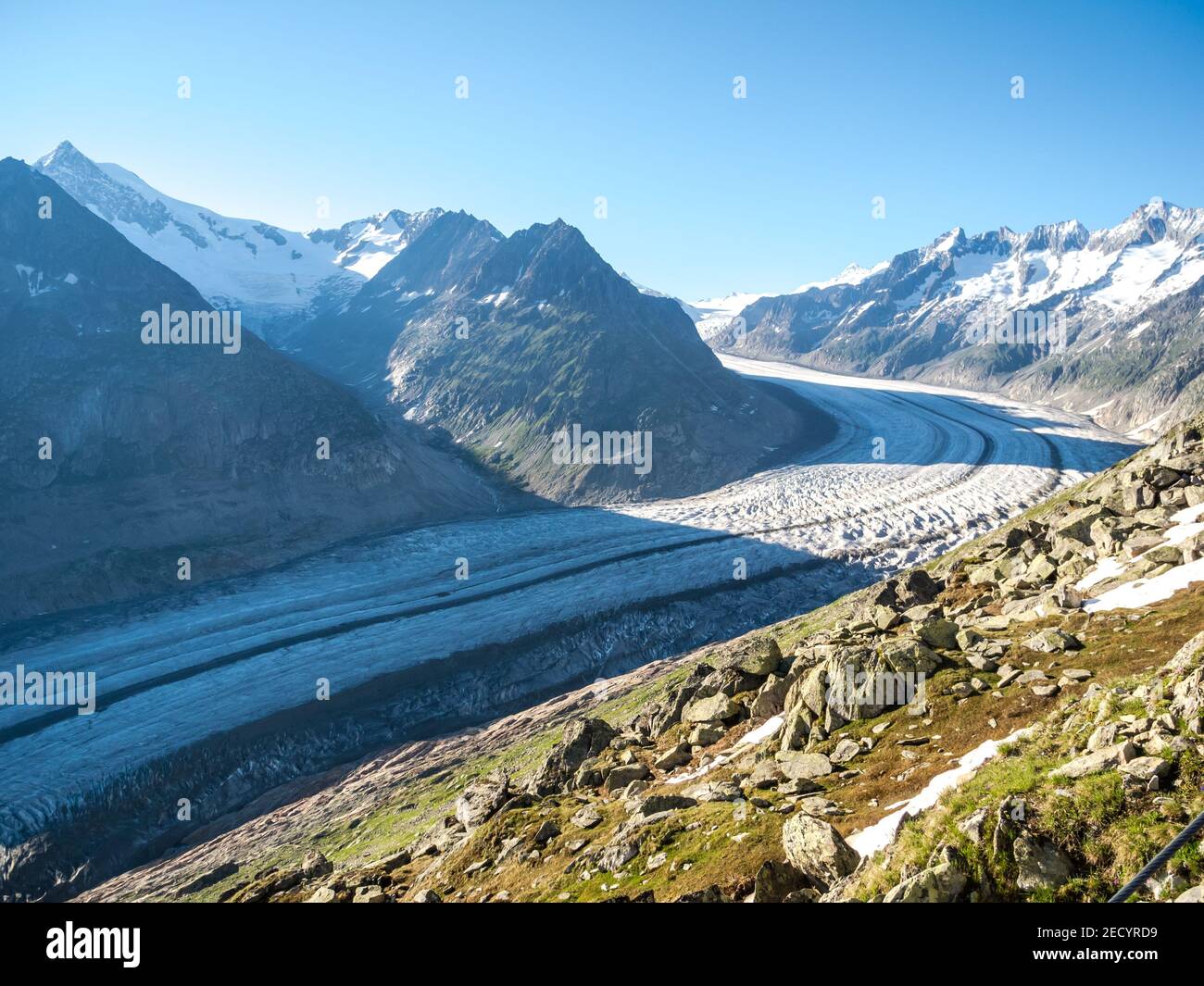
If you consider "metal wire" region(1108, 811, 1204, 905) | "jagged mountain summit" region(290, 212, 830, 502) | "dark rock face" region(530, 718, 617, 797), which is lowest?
"dark rock face" region(530, 718, 617, 797)

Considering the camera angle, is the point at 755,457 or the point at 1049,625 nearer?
the point at 1049,625

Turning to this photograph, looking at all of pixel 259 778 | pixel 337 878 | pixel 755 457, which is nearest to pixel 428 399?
pixel 755 457

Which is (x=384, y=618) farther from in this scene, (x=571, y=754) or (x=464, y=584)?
(x=571, y=754)

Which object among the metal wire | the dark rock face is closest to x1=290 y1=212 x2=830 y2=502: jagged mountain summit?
the dark rock face

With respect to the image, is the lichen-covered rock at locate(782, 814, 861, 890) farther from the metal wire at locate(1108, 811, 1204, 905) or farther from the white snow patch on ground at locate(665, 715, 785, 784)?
the white snow patch on ground at locate(665, 715, 785, 784)
